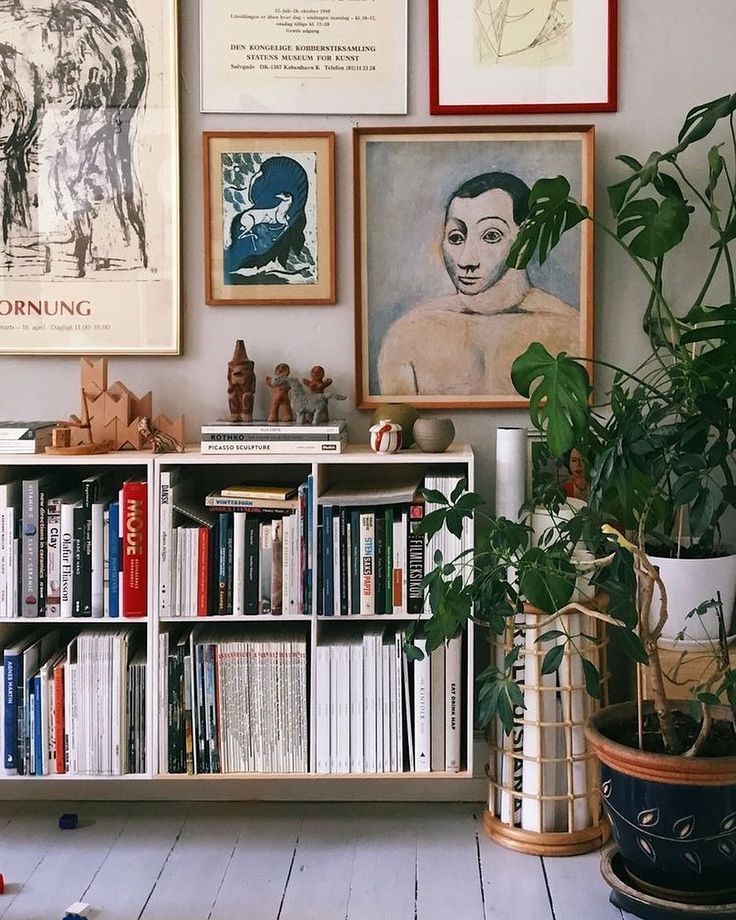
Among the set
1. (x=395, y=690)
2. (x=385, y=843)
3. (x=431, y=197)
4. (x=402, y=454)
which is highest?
(x=431, y=197)

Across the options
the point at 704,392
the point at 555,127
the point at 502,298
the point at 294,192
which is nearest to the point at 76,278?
the point at 294,192

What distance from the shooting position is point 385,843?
2428mm

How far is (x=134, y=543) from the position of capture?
2387mm

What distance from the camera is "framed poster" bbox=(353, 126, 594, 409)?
2.59 metres

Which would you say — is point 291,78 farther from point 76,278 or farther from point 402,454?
point 402,454

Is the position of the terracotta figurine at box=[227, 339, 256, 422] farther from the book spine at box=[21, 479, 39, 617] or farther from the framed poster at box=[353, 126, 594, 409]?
the book spine at box=[21, 479, 39, 617]

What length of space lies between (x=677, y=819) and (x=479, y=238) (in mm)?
1414

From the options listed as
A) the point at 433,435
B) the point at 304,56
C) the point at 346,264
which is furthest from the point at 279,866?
the point at 304,56

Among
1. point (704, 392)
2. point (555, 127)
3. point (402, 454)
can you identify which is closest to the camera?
point (704, 392)

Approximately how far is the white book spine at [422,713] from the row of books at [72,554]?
2.11 feet

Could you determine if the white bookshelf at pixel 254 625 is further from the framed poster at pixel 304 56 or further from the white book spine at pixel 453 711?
the framed poster at pixel 304 56

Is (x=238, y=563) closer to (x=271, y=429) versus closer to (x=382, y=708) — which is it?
(x=271, y=429)

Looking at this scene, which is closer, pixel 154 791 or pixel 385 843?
pixel 385 843

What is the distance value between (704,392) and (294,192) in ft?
3.66
